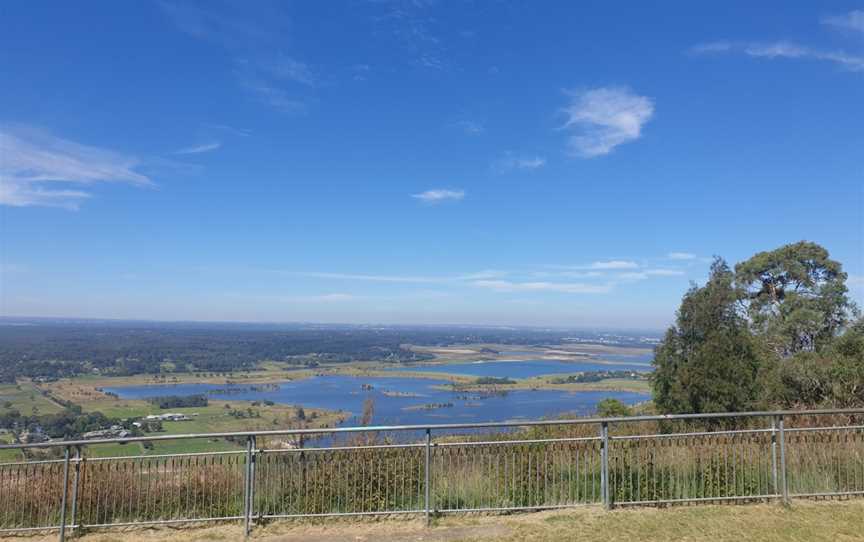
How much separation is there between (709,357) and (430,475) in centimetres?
1167

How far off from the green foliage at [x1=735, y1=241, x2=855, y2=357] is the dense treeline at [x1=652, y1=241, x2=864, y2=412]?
0.05m

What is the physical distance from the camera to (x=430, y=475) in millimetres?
6613

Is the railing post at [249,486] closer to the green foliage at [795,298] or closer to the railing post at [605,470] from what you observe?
the railing post at [605,470]

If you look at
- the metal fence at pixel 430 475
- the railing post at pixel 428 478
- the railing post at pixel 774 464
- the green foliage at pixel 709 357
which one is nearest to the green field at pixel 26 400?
the metal fence at pixel 430 475

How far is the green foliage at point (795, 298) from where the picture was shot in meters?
25.8

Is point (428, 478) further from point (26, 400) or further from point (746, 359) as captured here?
point (26, 400)

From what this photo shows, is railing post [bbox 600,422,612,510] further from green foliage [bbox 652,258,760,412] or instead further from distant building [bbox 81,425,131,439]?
green foliage [bbox 652,258,760,412]

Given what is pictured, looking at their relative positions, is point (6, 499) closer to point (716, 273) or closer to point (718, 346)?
point (718, 346)

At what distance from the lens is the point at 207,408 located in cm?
4466

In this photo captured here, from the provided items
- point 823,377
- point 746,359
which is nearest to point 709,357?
point 746,359

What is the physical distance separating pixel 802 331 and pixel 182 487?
2885 centimetres

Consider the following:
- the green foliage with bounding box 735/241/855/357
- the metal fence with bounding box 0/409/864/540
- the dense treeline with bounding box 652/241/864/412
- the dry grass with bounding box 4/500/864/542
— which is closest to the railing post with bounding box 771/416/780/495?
the metal fence with bounding box 0/409/864/540

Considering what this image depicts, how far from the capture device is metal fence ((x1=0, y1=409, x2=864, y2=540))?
636 cm

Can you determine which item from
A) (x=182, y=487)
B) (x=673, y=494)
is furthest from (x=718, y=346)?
(x=182, y=487)
